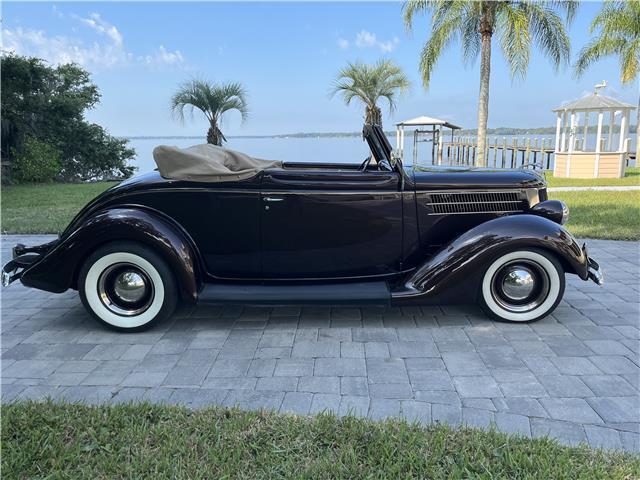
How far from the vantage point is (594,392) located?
269 cm

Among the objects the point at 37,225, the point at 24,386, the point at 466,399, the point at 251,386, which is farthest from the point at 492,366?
the point at 37,225

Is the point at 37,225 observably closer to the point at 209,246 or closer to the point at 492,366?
the point at 209,246

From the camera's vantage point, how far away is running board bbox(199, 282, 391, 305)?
3.55 m

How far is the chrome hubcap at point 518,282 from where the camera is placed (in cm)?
367

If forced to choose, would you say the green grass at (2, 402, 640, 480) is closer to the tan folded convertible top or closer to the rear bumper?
the rear bumper

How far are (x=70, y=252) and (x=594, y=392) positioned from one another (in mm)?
3656

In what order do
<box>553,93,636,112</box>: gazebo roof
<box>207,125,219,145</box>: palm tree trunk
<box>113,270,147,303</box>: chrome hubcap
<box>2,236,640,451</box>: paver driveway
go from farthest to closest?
1. <box>553,93,636,112</box>: gazebo roof
2. <box>207,125,219,145</box>: palm tree trunk
3. <box>113,270,147,303</box>: chrome hubcap
4. <box>2,236,640,451</box>: paver driveway

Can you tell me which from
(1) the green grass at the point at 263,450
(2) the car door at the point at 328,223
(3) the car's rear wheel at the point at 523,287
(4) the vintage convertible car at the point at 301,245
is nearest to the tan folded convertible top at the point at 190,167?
(4) the vintage convertible car at the point at 301,245

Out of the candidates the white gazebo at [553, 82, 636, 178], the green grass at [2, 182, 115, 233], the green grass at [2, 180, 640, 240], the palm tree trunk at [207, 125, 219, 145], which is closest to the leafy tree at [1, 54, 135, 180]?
the green grass at [2, 182, 115, 233]

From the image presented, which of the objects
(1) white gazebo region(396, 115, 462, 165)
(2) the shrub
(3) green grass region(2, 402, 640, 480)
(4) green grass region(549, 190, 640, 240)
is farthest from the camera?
(1) white gazebo region(396, 115, 462, 165)

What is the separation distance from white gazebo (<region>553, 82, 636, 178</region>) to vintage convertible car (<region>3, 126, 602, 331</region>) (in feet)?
50.2

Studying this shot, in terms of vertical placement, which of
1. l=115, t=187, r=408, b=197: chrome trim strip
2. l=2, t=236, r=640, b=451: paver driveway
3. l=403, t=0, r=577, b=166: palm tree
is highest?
l=403, t=0, r=577, b=166: palm tree

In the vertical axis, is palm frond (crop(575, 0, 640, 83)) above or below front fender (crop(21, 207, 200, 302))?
above

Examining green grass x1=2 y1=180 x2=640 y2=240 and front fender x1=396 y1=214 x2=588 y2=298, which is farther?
green grass x1=2 y1=180 x2=640 y2=240
